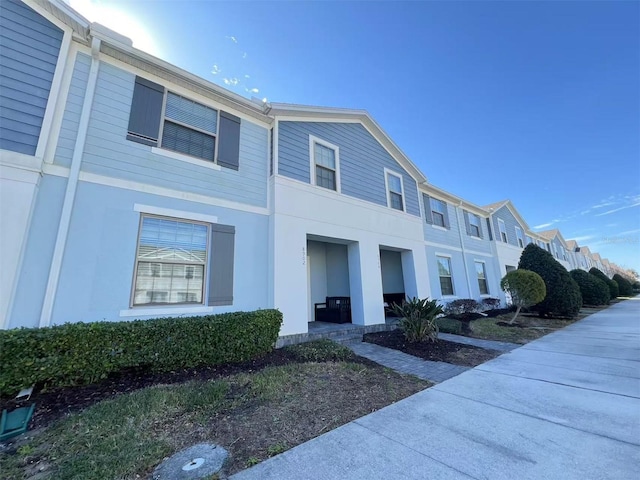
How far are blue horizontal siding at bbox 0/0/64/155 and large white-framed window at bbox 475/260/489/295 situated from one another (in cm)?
1684

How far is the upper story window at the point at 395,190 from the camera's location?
32.4 ft

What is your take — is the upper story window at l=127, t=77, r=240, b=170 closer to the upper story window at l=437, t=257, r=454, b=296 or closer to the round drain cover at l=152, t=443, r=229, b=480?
the round drain cover at l=152, t=443, r=229, b=480

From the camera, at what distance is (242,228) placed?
20.4ft

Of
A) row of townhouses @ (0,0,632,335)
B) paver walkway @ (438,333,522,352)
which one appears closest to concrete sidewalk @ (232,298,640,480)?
paver walkway @ (438,333,522,352)

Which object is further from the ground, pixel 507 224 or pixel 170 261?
pixel 507 224

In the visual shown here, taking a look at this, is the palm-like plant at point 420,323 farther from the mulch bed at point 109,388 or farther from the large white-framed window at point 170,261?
the large white-framed window at point 170,261

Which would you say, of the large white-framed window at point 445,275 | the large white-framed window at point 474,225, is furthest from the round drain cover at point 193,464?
the large white-framed window at point 474,225

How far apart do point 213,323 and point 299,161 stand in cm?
481

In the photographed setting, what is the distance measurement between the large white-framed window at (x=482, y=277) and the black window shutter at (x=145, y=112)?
601 inches

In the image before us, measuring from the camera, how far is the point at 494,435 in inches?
103

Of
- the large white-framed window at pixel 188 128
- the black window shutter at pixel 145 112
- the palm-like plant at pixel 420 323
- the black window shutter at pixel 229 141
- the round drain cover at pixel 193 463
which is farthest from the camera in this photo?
the palm-like plant at pixel 420 323

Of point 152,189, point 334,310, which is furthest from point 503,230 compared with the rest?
point 152,189

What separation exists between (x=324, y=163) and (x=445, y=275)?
8.11 m

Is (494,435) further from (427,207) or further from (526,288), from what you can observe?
(427,207)
